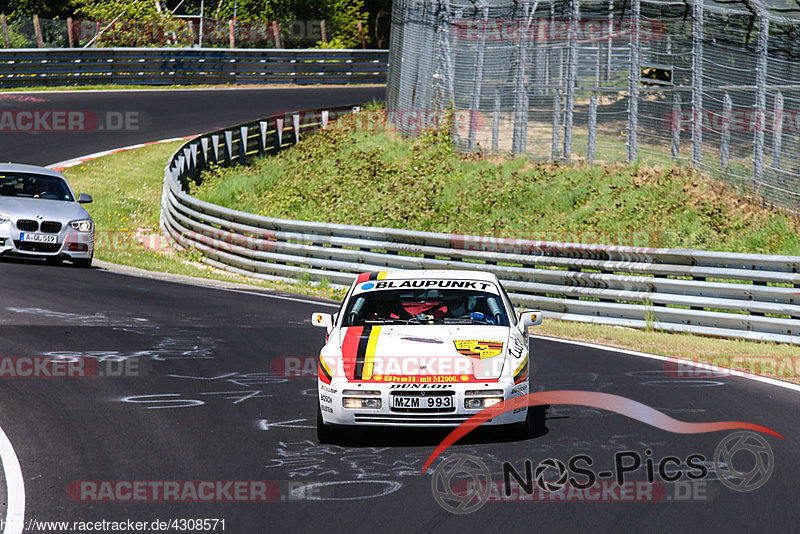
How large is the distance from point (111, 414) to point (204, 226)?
558 inches

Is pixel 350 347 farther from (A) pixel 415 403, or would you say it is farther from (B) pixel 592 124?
(B) pixel 592 124

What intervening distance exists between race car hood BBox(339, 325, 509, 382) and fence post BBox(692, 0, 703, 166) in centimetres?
1362

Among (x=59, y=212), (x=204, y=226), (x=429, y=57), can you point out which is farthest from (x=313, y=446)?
(x=429, y=57)

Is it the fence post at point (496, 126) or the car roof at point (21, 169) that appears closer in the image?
the car roof at point (21, 169)

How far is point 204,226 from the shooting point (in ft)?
78.3

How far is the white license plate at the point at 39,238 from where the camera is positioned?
19203 millimetres

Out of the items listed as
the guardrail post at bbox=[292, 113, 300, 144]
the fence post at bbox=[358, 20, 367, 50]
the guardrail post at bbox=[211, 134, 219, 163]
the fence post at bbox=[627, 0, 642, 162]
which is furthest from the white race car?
the fence post at bbox=[358, 20, 367, 50]

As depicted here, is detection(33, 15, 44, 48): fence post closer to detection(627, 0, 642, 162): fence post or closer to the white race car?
detection(627, 0, 642, 162): fence post

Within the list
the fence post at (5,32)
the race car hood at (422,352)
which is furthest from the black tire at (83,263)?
the fence post at (5,32)

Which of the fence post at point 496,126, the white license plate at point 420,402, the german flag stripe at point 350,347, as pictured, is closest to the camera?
the white license plate at point 420,402

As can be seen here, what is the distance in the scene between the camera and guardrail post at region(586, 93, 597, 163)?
24797 millimetres

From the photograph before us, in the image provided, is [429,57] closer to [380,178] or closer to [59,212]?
[380,178]

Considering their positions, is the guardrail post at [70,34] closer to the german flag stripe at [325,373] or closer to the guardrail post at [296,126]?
the guardrail post at [296,126]

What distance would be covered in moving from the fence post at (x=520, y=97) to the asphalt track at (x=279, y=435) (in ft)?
39.3
